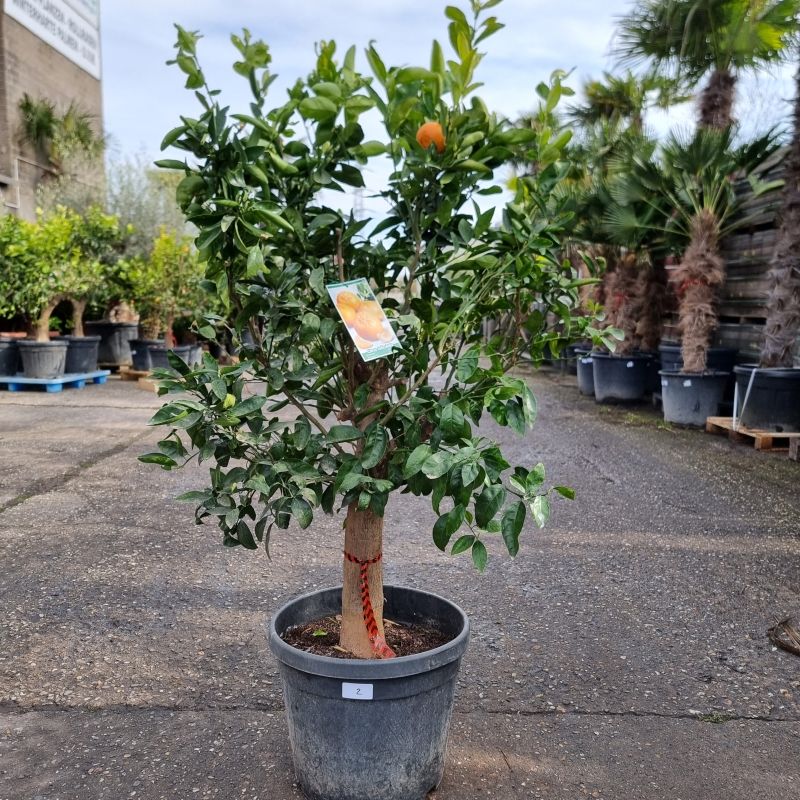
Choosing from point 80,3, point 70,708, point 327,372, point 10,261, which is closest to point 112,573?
point 70,708

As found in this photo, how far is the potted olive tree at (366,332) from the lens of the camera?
1767 millimetres

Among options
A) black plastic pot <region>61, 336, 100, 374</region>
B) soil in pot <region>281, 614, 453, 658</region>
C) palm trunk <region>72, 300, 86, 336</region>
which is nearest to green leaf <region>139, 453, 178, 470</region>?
soil in pot <region>281, 614, 453, 658</region>

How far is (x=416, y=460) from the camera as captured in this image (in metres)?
1.71

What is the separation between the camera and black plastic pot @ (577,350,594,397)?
1090 centimetres

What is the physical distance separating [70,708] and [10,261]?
27.3ft

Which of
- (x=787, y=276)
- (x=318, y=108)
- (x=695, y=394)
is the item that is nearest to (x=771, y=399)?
(x=695, y=394)

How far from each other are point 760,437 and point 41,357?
861cm

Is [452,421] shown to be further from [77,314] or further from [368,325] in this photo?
[77,314]

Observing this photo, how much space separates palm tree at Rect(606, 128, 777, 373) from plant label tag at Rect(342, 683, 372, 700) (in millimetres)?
7039

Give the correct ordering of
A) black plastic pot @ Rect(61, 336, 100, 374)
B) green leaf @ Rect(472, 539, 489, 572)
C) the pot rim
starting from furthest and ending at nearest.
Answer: black plastic pot @ Rect(61, 336, 100, 374), the pot rim, green leaf @ Rect(472, 539, 489, 572)

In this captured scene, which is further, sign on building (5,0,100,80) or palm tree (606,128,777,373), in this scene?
sign on building (5,0,100,80)

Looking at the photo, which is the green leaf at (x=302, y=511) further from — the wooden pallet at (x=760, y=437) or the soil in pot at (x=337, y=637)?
the wooden pallet at (x=760, y=437)

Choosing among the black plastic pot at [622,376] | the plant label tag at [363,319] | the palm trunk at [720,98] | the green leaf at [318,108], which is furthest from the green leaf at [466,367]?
the palm trunk at [720,98]

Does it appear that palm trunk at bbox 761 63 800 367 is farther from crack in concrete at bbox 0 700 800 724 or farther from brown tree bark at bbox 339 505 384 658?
brown tree bark at bbox 339 505 384 658
